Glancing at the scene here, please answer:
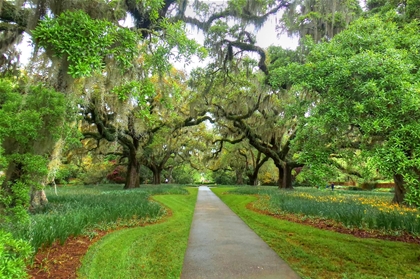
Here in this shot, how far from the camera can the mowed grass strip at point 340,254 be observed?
3.77 meters

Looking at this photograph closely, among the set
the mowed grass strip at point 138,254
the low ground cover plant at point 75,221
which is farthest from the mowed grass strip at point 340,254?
the low ground cover plant at point 75,221

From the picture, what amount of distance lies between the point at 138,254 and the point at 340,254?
12.3ft

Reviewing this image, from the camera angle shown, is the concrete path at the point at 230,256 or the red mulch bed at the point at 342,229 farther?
the red mulch bed at the point at 342,229

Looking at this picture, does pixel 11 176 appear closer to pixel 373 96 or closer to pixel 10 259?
pixel 10 259

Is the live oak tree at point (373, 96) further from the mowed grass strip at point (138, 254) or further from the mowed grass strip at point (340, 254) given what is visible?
the mowed grass strip at point (138, 254)

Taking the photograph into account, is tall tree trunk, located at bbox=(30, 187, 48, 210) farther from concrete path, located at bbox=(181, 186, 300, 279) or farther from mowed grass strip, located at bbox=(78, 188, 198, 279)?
concrete path, located at bbox=(181, 186, 300, 279)

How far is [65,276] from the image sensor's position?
10.7 ft

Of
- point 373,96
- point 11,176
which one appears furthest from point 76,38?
point 373,96

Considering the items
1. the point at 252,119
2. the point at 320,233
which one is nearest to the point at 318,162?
the point at 320,233

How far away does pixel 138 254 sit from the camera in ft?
14.5

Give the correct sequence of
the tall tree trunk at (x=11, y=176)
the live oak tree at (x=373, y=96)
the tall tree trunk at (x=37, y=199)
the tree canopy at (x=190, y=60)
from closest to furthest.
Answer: the live oak tree at (x=373, y=96)
the tree canopy at (x=190, y=60)
the tall tree trunk at (x=11, y=176)
the tall tree trunk at (x=37, y=199)

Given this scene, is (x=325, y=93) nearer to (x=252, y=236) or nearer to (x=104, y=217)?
(x=252, y=236)

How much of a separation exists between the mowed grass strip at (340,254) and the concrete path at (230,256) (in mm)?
255

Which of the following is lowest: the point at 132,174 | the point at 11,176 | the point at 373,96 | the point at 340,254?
the point at 340,254
